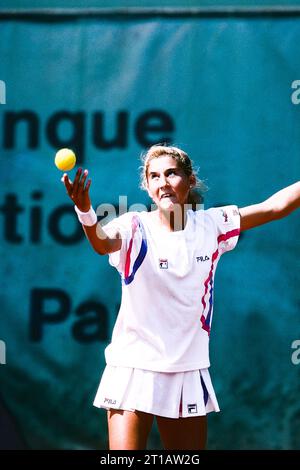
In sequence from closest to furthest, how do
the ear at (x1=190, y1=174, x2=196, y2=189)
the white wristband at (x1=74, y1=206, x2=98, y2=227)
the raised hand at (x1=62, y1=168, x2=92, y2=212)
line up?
the raised hand at (x1=62, y1=168, x2=92, y2=212) < the white wristband at (x1=74, y1=206, x2=98, y2=227) < the ear at (x1=190, y1=174, x2=196, y2=189)

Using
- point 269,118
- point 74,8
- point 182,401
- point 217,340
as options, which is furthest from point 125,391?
point 74,8

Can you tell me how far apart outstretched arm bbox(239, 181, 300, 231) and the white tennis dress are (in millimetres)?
324

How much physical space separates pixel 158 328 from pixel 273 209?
2.51 feet

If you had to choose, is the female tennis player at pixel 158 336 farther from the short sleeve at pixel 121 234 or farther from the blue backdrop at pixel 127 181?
the blue backdrop at pixel 127 181

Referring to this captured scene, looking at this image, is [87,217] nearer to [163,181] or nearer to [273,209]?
[163,181]

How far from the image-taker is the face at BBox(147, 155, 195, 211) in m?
3.93

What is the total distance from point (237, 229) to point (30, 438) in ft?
7.33

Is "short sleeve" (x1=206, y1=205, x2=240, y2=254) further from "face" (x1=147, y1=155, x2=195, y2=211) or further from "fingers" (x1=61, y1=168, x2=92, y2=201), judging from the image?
"fingers" (x1=61, y1=168, x2=92, y2=201)

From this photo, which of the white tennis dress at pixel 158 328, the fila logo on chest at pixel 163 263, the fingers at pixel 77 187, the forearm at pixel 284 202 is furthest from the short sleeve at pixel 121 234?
the forearm at pixel 284 202

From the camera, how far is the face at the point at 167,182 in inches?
155

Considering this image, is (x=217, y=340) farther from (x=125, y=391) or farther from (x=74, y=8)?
(x=74, y=8)

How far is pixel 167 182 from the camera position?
12.9 feet

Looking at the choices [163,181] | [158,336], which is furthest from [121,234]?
[158,336]

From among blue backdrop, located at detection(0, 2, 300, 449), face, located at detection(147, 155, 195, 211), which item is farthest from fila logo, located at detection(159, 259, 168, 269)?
blue backdrop, located at detection(0, 2, 300, 449)
